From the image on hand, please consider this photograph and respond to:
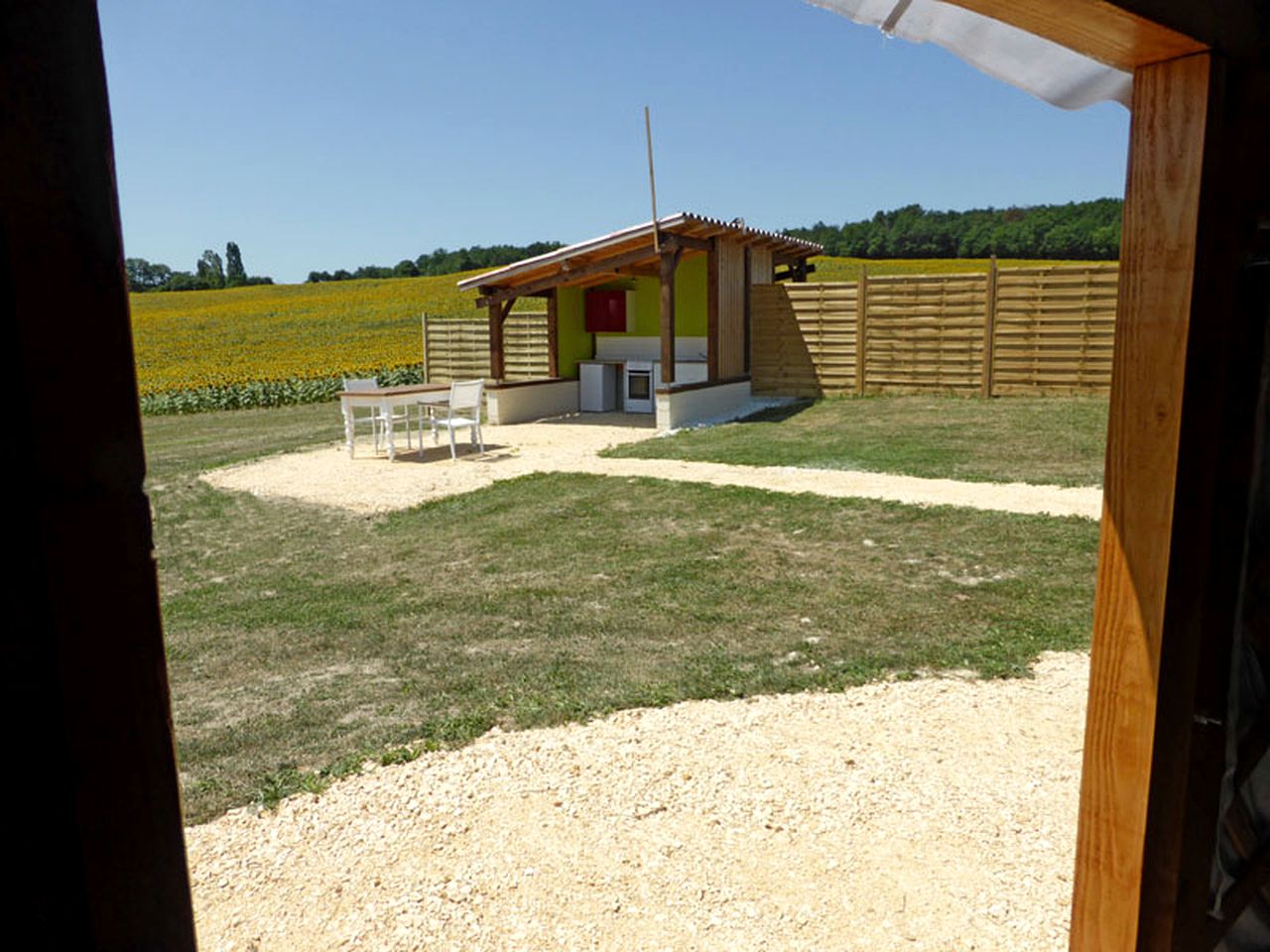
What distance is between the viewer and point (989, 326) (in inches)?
589

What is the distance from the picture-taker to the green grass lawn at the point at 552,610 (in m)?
4.04

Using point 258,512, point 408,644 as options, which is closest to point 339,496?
point 258,512

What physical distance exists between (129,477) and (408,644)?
4.39 meters

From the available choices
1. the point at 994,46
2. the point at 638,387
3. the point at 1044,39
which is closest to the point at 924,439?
the point at 638,387

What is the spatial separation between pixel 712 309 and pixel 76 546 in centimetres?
1470

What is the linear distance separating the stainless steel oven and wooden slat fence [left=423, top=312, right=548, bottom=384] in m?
2.19

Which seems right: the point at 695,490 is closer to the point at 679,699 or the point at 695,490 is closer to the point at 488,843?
the point at 679,699

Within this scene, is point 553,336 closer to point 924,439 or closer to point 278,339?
point 924,439

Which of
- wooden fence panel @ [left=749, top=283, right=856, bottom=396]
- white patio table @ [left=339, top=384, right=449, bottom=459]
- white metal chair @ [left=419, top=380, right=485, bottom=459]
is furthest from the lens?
wooden fence panel @ [left=749, top=283, right=856, bottom=396]

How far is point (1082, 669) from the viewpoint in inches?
172

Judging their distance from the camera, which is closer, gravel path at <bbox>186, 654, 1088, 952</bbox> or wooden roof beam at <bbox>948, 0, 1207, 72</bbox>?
wooden roof beam at <bbox>948, 0, 1207, 72</bbox>

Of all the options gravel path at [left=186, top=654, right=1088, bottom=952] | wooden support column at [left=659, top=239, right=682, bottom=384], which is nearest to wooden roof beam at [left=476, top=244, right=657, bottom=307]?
wooden support column at [left=659, top=239, right=682, bottom=384]

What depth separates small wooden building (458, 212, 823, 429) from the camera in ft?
45.8

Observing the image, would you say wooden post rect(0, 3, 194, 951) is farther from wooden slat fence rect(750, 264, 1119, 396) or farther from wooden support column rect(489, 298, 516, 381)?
wooden support column rect(489, 298, 516, 381)
